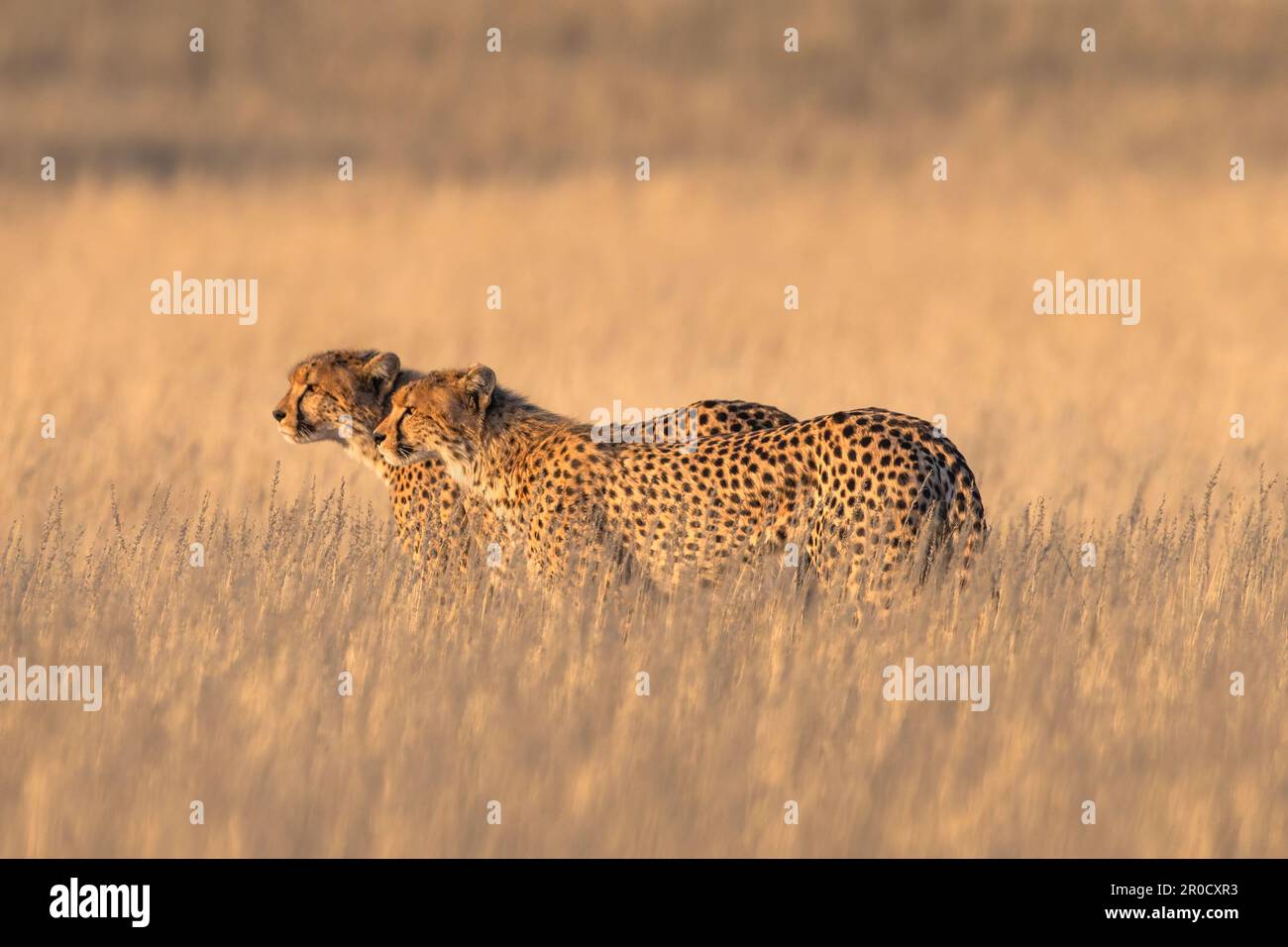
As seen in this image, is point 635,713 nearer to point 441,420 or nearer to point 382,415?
point 441,420

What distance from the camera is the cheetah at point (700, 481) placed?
5.43 meters

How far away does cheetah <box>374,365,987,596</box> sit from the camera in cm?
543

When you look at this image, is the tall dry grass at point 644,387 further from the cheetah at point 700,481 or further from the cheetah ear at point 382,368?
the cheetah ear at point 382,368

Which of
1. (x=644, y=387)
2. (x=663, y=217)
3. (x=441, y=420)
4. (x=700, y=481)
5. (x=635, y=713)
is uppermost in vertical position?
(x=663, y=217)

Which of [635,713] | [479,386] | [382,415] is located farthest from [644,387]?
[635,713]

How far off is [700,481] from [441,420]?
98 centimetres

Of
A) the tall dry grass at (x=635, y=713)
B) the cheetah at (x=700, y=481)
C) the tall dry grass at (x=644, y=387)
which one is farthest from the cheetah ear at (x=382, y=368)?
the tall dry grass at (x=635, y=713)

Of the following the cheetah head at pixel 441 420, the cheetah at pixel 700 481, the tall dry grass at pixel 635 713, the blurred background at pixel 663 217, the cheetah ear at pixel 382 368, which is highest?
the blurred background at pixel 663 217

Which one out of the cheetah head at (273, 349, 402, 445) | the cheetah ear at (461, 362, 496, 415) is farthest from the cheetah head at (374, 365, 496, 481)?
the cheetah head at (273, 349, 402, 445)

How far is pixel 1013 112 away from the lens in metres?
25.9

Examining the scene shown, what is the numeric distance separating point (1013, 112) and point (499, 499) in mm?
20834

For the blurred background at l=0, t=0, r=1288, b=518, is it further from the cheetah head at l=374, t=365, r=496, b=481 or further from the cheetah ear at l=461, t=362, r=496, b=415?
the cheetah ear at l=461, t=362, r=496, b=415

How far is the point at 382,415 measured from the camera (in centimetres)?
657

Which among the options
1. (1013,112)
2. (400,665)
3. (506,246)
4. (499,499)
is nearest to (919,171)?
(1013,112)
